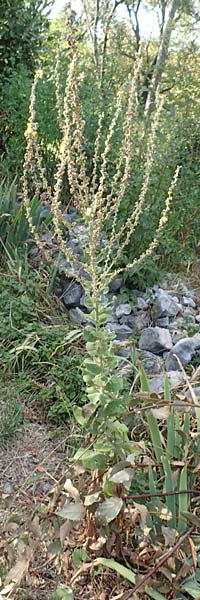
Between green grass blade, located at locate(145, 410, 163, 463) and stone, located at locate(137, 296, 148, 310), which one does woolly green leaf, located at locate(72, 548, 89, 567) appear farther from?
stone, located at locate(137, 296, 148, 310)

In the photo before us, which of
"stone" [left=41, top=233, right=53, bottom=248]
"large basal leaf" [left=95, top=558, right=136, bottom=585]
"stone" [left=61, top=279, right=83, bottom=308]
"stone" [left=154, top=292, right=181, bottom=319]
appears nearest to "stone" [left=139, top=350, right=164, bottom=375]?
"stone" [left=154, top=292, right=181, bottom=319]

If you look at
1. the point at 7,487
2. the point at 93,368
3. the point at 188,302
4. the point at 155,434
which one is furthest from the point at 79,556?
the point at 188,302

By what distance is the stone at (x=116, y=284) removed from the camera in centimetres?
346

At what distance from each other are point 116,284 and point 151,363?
2.17ft

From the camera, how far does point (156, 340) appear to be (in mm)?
3102

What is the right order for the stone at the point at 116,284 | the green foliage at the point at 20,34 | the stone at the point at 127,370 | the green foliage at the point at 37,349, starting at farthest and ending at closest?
the green foliage at the point at 20,34 < the stone at the point at 116,284 < the green foliage at the point at 37,349 < the stone at the point at 127,370

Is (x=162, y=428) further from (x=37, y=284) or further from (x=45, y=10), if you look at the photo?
(x=45, y=10)

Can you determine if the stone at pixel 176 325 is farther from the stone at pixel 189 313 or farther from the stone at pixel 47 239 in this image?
the stone at pixel 47 239

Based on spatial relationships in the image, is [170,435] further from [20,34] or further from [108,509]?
[20,34]

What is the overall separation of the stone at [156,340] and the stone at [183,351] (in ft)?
0.18

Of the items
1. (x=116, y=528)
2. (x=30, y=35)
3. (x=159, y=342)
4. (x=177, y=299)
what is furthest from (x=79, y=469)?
(x=30, y=35)

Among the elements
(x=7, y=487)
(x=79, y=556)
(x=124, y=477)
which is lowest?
(x=7, y=487)

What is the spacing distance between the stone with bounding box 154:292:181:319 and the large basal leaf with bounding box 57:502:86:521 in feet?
6.02

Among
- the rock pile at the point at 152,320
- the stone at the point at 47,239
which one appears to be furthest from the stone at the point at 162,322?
the stone at the point at 47,239
